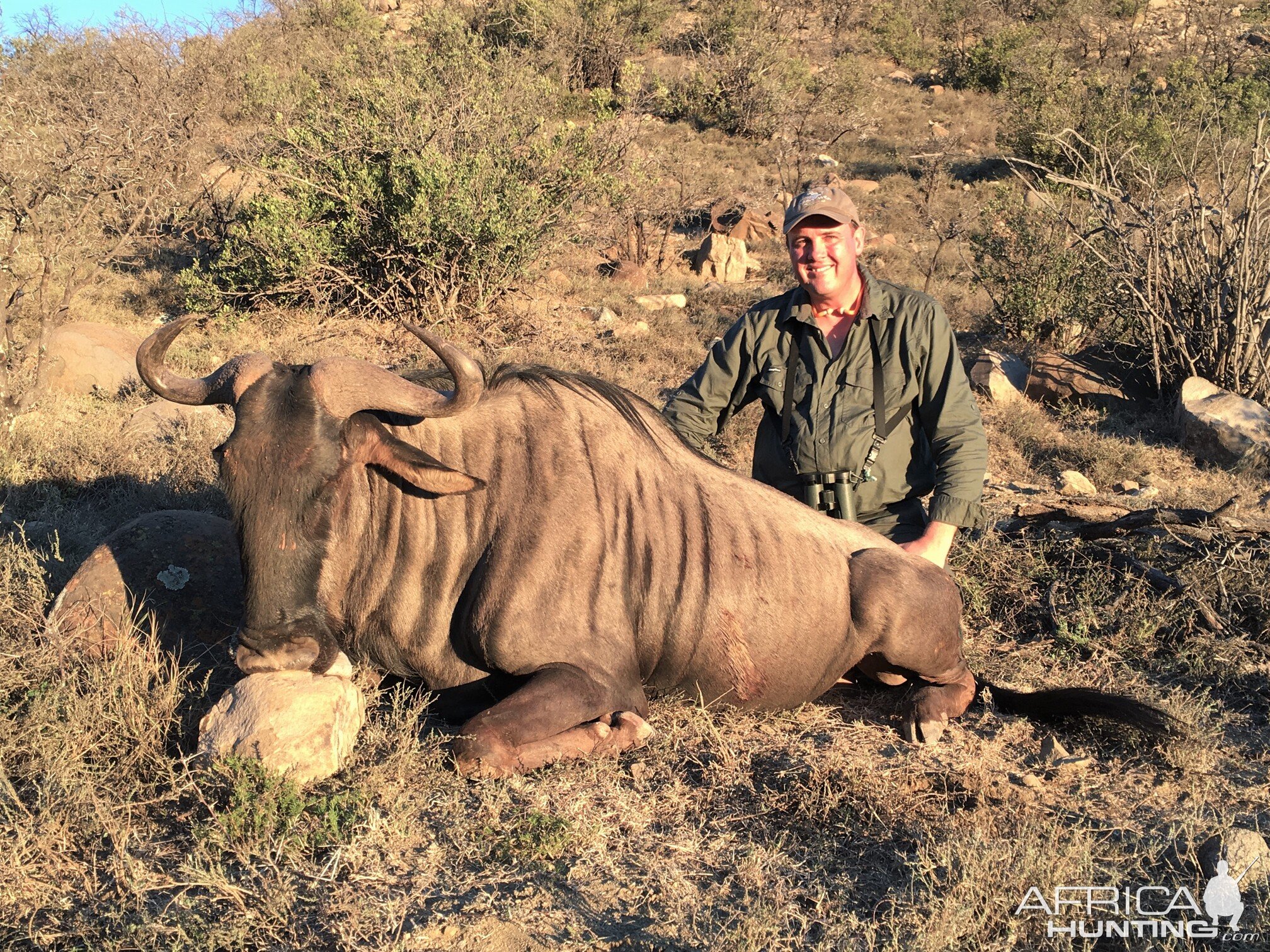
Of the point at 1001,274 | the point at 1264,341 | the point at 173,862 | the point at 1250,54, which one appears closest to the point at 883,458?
the point at 173,862

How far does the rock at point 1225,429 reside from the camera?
7.89m

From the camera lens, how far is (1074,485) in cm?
745

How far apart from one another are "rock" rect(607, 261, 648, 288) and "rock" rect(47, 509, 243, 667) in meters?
9.24

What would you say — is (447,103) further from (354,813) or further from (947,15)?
(947,15)

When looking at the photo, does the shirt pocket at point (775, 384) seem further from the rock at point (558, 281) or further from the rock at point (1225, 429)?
the rock at point (558, 281)

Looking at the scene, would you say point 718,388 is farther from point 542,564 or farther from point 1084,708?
point 1084,708

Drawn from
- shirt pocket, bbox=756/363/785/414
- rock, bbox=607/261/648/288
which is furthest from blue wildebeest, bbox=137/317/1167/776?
rock, bbox=607/261/648/288

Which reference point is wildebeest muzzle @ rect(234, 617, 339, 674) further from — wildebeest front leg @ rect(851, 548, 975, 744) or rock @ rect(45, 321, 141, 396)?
rock @ rect(45, 321, 141, 396)

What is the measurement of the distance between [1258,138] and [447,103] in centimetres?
798

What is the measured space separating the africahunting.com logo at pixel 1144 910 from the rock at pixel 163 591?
124 inches

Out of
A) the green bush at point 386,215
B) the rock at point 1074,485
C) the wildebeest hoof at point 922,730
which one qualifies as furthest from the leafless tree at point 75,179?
the rock at point 1074,485

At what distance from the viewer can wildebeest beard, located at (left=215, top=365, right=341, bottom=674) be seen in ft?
11.4

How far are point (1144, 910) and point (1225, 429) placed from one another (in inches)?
252

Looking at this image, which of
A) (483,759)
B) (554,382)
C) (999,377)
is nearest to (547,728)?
(483,759)
